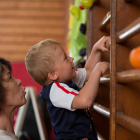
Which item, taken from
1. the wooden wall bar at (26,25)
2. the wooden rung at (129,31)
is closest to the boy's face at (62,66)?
the wooden rung at (129,31)

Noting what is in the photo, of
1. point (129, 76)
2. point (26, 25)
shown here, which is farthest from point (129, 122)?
point (26, 25)

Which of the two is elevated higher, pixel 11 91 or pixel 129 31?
pixel 129 31

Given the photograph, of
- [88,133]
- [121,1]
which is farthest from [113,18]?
[88,133]

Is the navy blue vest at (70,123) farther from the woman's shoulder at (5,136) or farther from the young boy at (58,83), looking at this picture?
the woman's shoulder at (5,136)

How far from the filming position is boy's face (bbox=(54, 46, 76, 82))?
0.96 metres

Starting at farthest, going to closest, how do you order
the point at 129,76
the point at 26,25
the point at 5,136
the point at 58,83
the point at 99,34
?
the point at 26,25 < the point at 99,34 < the point at 58,83 < the point at 5,136 < the point at 129,76

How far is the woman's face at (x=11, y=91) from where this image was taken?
914 millimetres

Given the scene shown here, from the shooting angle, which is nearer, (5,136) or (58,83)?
(5,136)

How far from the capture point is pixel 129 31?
70 centimetres

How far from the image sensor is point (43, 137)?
212 cm

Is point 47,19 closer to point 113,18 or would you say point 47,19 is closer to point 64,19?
point 64,19

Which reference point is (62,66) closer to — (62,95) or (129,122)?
(62,95)

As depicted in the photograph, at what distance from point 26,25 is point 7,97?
3.99m

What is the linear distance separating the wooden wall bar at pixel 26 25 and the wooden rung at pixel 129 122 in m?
3.97
